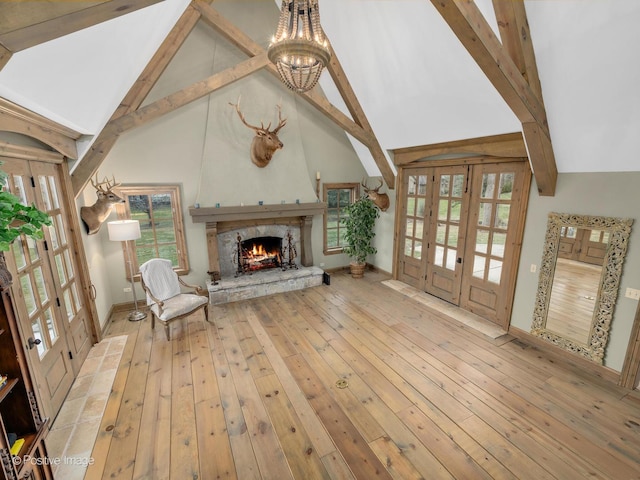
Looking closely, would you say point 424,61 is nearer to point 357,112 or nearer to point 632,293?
point 357,112

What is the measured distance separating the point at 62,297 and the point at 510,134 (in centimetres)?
551

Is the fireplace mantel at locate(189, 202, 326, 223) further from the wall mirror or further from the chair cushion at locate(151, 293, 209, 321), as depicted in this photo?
the wall mirror

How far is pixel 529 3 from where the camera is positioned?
242 cm

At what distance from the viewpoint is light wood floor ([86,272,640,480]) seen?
2.24m

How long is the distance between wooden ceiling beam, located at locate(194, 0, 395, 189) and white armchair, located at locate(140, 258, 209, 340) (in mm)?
3337

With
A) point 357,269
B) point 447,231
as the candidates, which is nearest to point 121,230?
point 357,269

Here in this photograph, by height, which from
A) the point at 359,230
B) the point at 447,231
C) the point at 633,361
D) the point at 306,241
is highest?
the point at 447,231

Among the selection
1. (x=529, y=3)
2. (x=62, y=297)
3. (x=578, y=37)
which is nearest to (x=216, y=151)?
(x=62, y=297)

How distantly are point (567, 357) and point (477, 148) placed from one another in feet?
9.56

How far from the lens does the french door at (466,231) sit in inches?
159

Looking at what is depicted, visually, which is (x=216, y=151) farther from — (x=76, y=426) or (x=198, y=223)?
(x=76, y=426)

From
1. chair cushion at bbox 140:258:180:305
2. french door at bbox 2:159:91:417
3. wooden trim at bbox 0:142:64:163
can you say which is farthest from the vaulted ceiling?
chair cushion at bbox 140:258:180:305

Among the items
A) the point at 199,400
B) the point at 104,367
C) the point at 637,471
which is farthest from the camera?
the point at 104,367

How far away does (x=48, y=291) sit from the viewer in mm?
2820
